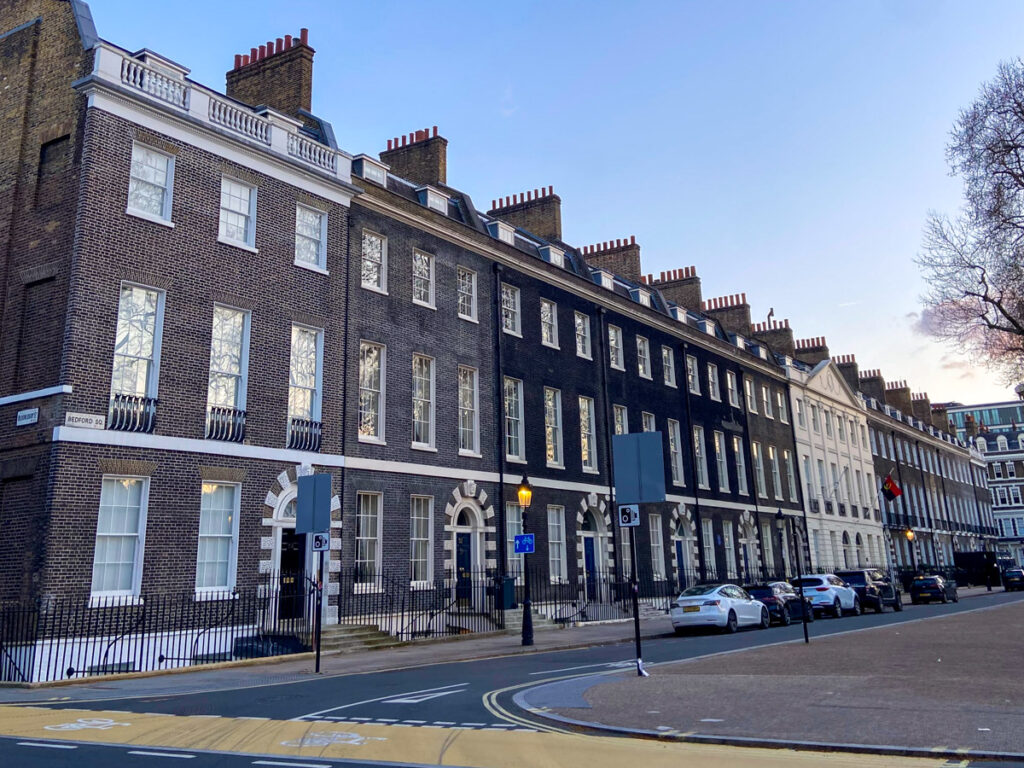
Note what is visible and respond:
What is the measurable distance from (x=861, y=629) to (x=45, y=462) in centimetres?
2163

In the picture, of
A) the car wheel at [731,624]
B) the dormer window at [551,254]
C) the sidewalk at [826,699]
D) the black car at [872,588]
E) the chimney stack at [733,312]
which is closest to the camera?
the sidewalk at [826,699]

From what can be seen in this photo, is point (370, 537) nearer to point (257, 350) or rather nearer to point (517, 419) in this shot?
point (257, 350)

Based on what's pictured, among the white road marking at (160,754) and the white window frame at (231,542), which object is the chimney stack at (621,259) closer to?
the white window frame at (231,542)

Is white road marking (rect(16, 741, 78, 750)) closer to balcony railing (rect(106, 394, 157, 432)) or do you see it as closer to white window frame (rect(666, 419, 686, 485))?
balcony railing (rect(106, 394, 157, 432))

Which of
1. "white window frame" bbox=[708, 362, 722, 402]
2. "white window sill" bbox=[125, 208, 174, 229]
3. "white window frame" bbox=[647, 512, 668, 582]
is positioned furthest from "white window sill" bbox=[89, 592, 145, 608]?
"white window frame" bbox=[708, 362, 722, 402]

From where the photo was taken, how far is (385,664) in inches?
695

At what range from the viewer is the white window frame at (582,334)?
3453 centimetres

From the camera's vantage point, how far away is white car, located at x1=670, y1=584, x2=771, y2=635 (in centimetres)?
2441

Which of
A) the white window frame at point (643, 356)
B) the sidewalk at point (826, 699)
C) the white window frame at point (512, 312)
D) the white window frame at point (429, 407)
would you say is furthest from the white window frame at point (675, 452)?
the sidewalk at point (826, 699)

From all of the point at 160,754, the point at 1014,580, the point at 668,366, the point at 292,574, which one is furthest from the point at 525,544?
the point at 1014,580

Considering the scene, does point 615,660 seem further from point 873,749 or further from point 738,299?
point 738,299

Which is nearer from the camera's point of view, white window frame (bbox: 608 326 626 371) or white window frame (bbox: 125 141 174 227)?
white window frame (bbox: 125 141 174 227)

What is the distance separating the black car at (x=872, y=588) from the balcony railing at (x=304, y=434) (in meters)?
23.5

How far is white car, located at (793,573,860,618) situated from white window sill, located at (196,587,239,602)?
20890mm
